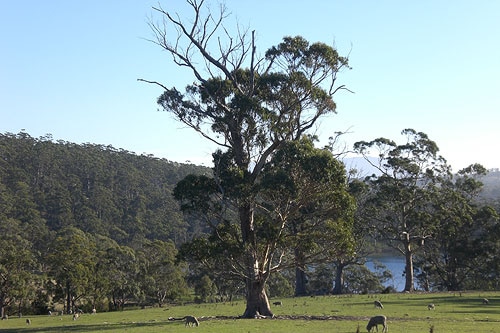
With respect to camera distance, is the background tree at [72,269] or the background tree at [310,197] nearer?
the background tree at [310,197]

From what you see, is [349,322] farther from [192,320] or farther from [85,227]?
[85,227]

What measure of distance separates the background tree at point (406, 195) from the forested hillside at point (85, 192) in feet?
225

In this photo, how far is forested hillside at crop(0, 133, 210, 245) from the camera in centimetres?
10906

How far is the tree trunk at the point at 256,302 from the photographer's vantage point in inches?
1118

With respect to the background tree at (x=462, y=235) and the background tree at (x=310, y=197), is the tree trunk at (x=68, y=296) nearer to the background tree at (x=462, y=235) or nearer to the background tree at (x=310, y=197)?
the background tree at (x=310, y=197)

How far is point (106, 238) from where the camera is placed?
88.9m

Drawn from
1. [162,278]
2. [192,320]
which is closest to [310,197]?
[192,320]

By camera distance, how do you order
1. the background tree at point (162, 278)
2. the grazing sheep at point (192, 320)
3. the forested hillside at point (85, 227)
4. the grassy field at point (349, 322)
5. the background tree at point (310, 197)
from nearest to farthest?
the grassy field at point (349, 322) → the grazing sheep at point (192, 320) → the background tree at point (310, 197) → the forested hillside at point (85, 227) → the background tree at point (162, 278)

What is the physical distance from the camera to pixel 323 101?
30828mm

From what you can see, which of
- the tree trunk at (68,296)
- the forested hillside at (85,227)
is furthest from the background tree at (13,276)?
the tree trunk at (68,296)

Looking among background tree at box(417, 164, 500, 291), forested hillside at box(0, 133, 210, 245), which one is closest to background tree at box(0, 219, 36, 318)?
background tree at box(417, 164, 500, 291)

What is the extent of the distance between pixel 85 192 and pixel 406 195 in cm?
9439

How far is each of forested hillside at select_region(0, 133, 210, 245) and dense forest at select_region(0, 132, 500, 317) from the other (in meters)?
0.27

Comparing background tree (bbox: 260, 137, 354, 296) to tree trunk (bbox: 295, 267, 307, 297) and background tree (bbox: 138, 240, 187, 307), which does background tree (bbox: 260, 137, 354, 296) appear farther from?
background tree (bbox: 138, 240, 187, 307)
